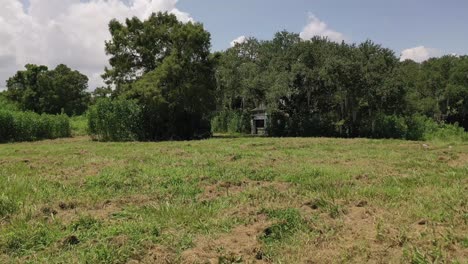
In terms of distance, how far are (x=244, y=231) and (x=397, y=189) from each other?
10.2 feet

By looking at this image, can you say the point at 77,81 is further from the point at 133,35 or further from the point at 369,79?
the point at 369,79

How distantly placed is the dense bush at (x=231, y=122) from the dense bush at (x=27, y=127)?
15109 millimetres

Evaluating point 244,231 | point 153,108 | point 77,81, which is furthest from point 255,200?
point 77,81

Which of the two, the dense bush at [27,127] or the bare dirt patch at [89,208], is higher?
the dense bush at [27,127]

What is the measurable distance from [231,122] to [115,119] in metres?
15.9

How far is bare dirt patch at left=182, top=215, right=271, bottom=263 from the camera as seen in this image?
12.0 ft

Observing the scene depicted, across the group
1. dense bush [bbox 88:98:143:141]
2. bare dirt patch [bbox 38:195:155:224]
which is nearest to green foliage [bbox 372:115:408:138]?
dense bush [bbox 88:98:143:141]

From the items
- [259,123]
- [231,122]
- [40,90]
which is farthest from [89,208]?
[40,90]

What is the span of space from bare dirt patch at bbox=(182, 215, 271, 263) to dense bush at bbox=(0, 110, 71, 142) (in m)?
21.0

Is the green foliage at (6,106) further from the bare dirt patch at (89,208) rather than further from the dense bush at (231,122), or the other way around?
the bare dirt patch at (89,208)

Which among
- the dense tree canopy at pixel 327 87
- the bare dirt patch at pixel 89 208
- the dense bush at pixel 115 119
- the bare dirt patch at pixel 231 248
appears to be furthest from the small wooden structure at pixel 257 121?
the bare dirt patch at pixel 231 248

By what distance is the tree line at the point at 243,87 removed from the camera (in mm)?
22469

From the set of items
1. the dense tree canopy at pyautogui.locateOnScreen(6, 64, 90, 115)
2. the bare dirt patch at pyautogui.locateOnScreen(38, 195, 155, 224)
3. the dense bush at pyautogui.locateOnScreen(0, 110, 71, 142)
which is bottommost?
the bare dirt patch at pyautogui.locateOnScreen(38, 195, 155, 224)

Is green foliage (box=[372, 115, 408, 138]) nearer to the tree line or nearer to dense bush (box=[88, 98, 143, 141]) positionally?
the tree line
